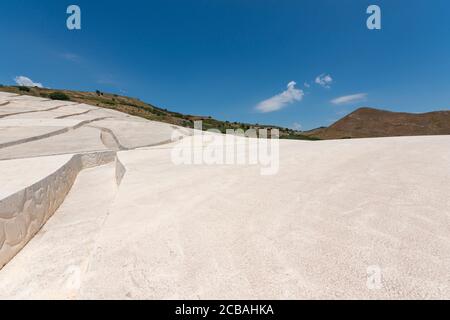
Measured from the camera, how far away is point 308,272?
1783mm

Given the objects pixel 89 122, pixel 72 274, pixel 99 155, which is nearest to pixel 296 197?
pixel 72 274

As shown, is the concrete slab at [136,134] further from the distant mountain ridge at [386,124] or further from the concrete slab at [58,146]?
the distant mountain ridge at [386,124]

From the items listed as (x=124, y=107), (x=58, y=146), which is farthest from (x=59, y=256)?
(x=124, y=107)

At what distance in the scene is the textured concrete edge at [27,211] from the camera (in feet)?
8.46

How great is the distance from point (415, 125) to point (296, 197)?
2449 centimetres

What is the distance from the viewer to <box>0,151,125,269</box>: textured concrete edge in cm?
258

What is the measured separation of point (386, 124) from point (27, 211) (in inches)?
1080

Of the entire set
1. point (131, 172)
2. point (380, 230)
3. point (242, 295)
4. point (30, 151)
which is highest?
point (30, 151)

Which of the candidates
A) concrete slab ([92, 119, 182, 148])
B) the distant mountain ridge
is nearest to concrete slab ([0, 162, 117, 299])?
concrete slab ([92, 119, 182, 148])

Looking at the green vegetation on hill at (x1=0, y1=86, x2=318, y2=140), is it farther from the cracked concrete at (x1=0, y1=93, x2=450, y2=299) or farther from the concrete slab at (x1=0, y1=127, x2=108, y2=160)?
the cracked concrete at (x1=0, y1=93, x2=450, y2=299)

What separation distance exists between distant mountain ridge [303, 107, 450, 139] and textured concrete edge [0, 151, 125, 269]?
2289 centimetres

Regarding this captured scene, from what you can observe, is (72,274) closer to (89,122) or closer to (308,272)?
(308,272)

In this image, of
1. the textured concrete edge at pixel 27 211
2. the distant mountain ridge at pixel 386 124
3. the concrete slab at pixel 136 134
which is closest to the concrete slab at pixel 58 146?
the concrete slab at pixel 136 134

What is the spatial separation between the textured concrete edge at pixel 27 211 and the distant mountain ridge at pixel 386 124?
22.9 metres
